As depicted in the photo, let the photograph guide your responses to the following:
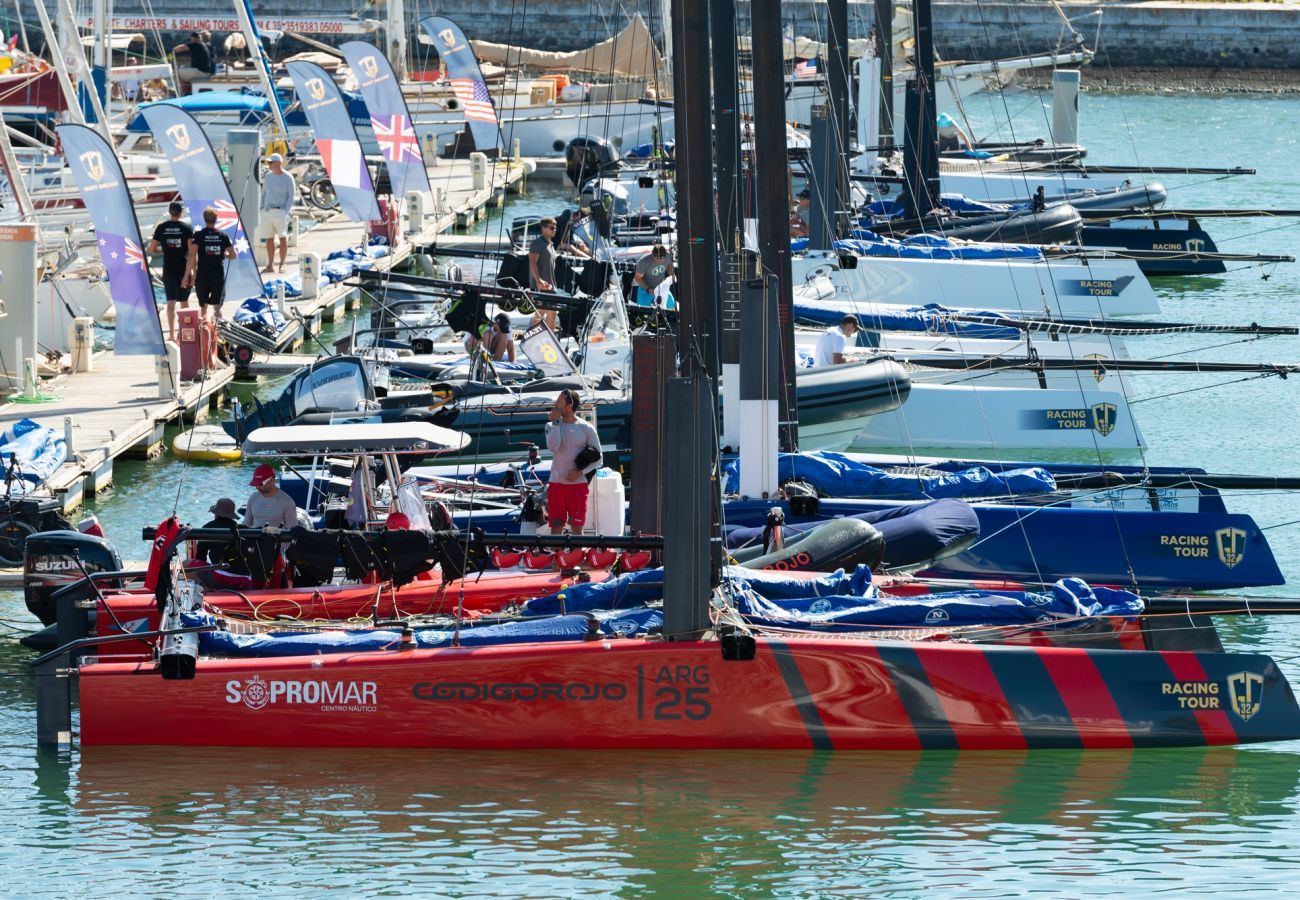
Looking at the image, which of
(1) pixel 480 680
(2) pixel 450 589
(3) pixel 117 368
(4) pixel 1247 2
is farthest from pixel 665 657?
(4) pixel 1247 2

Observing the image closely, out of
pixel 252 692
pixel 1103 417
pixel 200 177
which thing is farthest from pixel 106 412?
pixel 1103 417

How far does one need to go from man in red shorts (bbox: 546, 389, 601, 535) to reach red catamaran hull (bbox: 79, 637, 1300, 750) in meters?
2.73

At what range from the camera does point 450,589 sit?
1420 cm

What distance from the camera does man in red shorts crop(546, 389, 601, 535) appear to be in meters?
15.1

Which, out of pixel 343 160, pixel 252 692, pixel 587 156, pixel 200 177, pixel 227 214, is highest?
pixel 587 156

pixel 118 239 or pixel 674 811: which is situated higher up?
pixel 118 239

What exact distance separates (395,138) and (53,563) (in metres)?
16.6

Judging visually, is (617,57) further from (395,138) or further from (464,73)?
(395,138)

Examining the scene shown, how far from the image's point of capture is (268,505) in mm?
14398

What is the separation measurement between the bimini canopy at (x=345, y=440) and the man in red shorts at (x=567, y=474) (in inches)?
41.4

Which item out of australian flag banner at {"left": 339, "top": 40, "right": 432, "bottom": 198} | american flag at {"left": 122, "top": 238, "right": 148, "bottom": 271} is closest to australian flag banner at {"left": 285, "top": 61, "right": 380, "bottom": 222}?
australian flag banner at {"left": 339, "top": 40, "right": 432, "bottom": 198}

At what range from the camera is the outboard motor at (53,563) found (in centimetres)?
1429

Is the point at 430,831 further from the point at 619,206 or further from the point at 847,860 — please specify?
the point at 619,206

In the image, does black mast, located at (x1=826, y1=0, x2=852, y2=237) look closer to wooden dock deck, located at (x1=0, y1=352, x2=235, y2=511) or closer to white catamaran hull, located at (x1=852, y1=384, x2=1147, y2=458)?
white catamaran hull, located at (x1=852, y1=384, x2=1147, y2=458)
